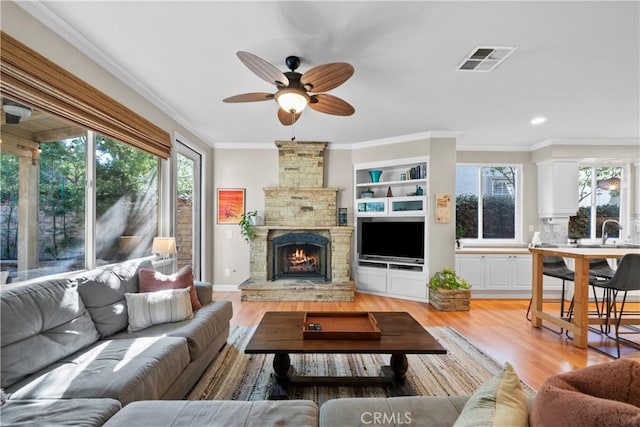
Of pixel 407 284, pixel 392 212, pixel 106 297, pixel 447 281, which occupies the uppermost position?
pixel 392 212

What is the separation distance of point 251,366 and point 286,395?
0.59m

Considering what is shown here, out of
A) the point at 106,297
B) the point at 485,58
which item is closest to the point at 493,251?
the point at 485,58

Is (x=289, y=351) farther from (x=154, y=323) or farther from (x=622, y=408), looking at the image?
(x=622, y=408)

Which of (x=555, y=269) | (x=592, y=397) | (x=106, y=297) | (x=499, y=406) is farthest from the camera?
(x=555, y=269)

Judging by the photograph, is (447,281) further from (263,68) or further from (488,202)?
(263,68)

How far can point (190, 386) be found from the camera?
212cm

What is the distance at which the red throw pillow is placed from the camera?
8.07ft

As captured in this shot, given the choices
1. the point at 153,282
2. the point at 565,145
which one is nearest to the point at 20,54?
the point at 153,282

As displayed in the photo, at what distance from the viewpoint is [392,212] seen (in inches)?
189

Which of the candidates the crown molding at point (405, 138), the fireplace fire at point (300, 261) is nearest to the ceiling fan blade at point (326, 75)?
the crown molding at point (405, 138)

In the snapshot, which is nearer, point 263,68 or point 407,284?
point 263,68

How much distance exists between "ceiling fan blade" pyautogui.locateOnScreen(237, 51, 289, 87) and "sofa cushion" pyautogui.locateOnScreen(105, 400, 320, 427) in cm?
195

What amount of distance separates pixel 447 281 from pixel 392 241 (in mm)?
1033

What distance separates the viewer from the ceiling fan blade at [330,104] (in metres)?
2.48
